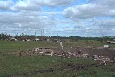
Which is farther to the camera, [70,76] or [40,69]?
[40,69]

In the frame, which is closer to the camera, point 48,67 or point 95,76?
point 95,76

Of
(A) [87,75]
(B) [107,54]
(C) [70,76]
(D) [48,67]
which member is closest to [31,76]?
(C) [70,76]

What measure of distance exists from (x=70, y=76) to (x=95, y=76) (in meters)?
3.03

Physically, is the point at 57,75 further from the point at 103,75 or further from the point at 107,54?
the point at 107,54

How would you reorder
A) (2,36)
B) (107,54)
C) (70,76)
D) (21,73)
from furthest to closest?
(2,36) → (107,54) → (21,73) → (70,76)

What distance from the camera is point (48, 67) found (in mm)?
41312

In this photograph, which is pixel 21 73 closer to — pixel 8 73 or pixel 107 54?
pixel 8 73

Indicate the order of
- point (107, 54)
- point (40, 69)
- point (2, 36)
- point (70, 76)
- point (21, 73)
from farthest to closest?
point (2, 36) → point (107, 54) → point (40, 69) → point (21, 73) → point (70, 76)

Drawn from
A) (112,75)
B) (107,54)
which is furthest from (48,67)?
(107,54)

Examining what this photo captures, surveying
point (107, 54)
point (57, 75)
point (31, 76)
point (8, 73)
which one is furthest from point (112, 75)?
point (107, 54)

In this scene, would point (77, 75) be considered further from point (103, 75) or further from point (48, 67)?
point (48, 67)

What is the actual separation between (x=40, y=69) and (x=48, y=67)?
8.38ft


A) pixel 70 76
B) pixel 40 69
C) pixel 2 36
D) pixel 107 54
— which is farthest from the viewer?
pixel 2 36

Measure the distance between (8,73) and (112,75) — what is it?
12.3 metres
